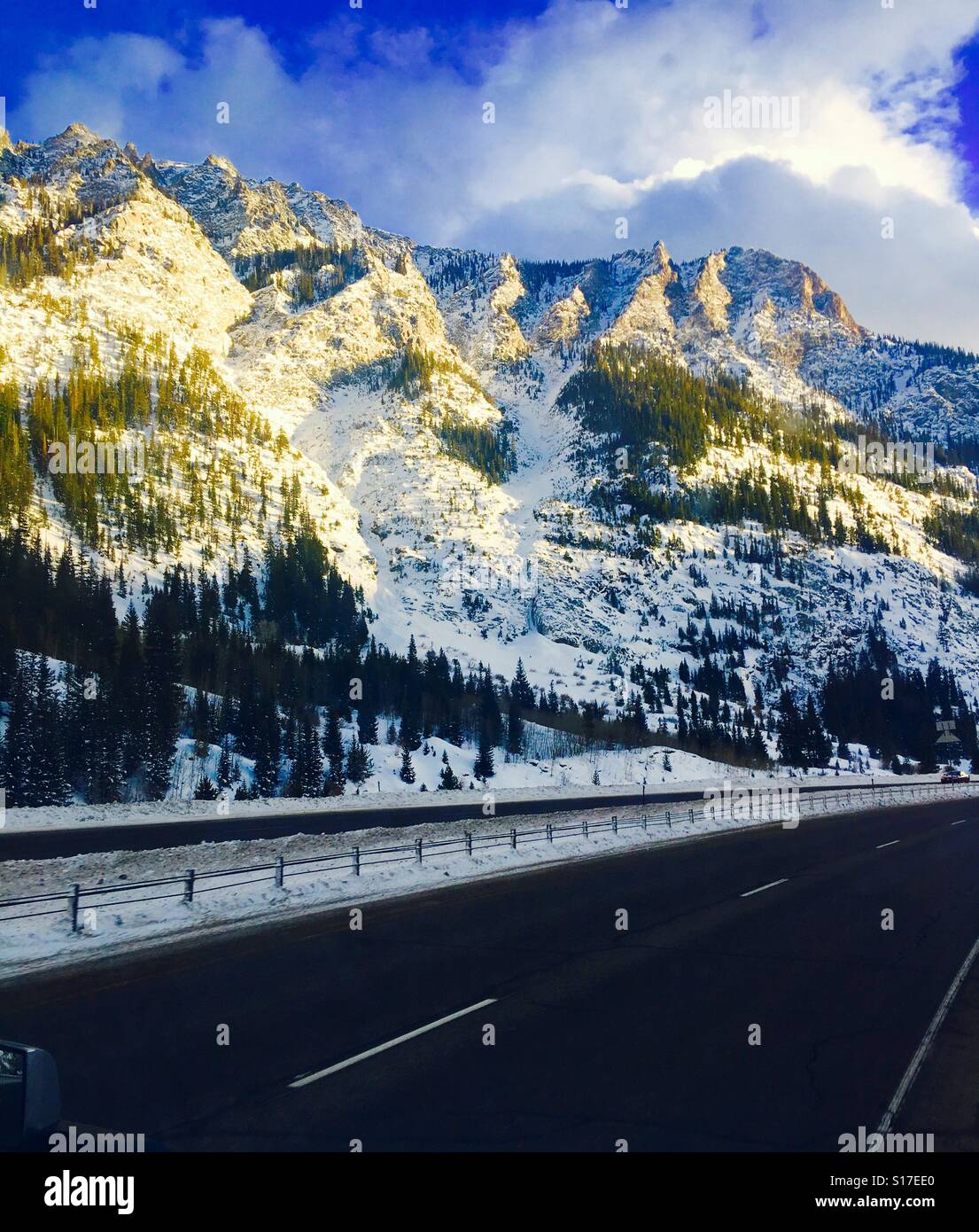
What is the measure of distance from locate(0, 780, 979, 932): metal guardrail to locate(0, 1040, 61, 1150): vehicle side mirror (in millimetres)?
11522

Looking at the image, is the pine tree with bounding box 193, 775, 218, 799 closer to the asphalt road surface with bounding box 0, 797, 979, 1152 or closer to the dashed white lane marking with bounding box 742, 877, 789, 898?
the asphalt road surface with bounding box 0, 797, 979, 1152

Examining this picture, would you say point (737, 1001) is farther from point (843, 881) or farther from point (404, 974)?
point (843, 881)

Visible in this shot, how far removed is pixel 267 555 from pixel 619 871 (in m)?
143

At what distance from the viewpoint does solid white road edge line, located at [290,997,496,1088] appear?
7453 millimetres

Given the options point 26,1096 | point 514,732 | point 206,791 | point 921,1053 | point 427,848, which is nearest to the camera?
point 26,1096

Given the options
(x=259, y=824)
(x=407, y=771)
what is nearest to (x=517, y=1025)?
(x=259, y=824)

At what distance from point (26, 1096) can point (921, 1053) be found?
822 cm

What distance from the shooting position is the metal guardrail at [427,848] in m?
16.5

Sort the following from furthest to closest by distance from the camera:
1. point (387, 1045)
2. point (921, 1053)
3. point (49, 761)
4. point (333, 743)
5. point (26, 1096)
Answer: point (333, 743) → point (49, 761) → point (387, 1045) → point (921, 1053) → point (26, 1096)

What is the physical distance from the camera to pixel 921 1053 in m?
8.04

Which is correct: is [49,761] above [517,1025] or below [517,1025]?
below

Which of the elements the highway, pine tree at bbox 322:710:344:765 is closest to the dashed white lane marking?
the highway

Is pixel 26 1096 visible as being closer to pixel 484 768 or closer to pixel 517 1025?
pixel 517 1025

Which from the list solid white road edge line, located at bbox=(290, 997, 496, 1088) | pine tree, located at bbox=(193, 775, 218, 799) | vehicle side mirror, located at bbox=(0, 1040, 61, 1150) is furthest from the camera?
pine tree, located at bbox=(193, 775, 218, 799)
